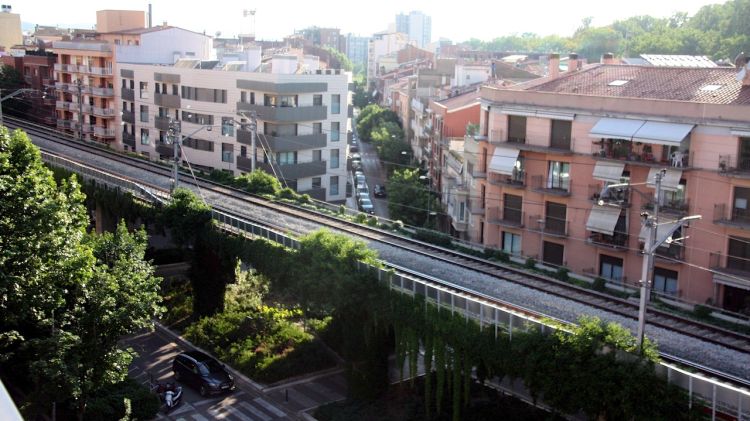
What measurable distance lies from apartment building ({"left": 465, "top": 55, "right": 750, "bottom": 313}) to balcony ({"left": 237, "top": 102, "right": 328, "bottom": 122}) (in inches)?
628

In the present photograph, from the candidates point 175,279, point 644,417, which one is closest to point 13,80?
point 175,279

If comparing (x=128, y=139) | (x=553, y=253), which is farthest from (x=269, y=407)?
(x=128, y=139)

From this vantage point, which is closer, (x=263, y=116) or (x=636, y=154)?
(x=636, y=154)

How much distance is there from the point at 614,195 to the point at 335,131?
26665 mm

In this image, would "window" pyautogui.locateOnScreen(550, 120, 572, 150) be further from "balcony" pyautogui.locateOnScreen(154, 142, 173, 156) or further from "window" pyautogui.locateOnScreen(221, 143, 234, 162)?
"balcony" pyautogui.locateOnScreen(154, 142, 173, 156)

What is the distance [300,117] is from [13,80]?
43112 mm

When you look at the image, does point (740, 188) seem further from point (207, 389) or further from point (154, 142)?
point (154, 142)

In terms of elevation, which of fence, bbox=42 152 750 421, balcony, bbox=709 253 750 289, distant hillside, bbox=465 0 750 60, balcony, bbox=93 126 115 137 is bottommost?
balcony, bbox=709 253 750 289

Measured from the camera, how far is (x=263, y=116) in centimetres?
5209

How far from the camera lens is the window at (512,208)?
122 ft

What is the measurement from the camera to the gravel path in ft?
63.5

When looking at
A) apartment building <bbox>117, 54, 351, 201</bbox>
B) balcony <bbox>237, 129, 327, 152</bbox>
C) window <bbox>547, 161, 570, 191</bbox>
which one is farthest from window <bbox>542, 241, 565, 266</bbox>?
balcony <bbox>237, 129, 327, 152</bbox>

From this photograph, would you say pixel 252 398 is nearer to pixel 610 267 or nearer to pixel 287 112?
pixel 610 267

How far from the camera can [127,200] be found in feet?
118
